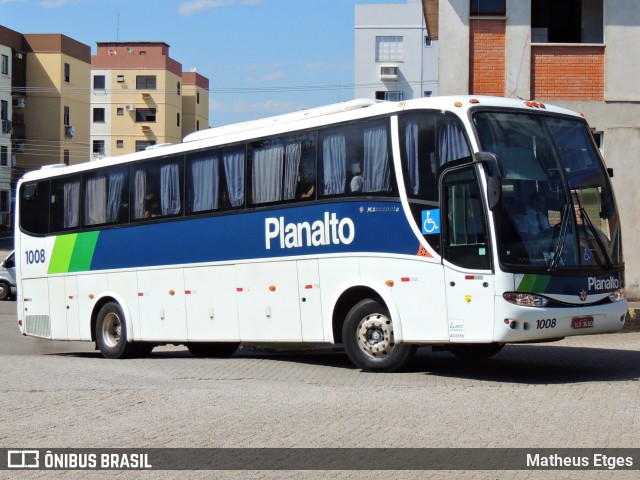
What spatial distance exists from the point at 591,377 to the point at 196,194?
6774 mm

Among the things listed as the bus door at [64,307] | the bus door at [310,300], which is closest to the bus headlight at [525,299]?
the bus door at [310,300]

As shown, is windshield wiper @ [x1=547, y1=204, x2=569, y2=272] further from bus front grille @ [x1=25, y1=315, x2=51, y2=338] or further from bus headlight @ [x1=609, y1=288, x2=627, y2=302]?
bus front grille @ [x1=25, y1=315, x2=51, y2=338]

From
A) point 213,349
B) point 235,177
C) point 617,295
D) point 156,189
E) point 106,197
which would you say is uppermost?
point 235,177

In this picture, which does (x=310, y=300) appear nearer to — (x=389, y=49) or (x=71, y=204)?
(x=71, y=204)

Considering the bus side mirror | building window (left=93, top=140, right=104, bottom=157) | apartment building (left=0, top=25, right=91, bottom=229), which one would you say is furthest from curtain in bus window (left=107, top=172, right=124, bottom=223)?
building window (left=93, top=140, right=104, bottom=157)

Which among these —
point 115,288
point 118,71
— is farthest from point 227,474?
point 118,71

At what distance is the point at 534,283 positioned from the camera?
13.1 meters

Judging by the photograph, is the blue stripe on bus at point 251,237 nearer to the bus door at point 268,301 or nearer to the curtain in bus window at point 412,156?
the bus door at point 268,301

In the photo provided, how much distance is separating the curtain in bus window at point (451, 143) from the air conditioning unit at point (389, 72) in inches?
2861

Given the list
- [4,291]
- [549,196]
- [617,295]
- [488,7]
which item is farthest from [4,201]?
[549,196]

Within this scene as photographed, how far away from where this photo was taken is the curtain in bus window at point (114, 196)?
1945 cm

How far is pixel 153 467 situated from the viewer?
317 inches

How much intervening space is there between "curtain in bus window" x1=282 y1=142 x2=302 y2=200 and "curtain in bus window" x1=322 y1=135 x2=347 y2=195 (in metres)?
0.55

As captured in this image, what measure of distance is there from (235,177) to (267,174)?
760 mm
